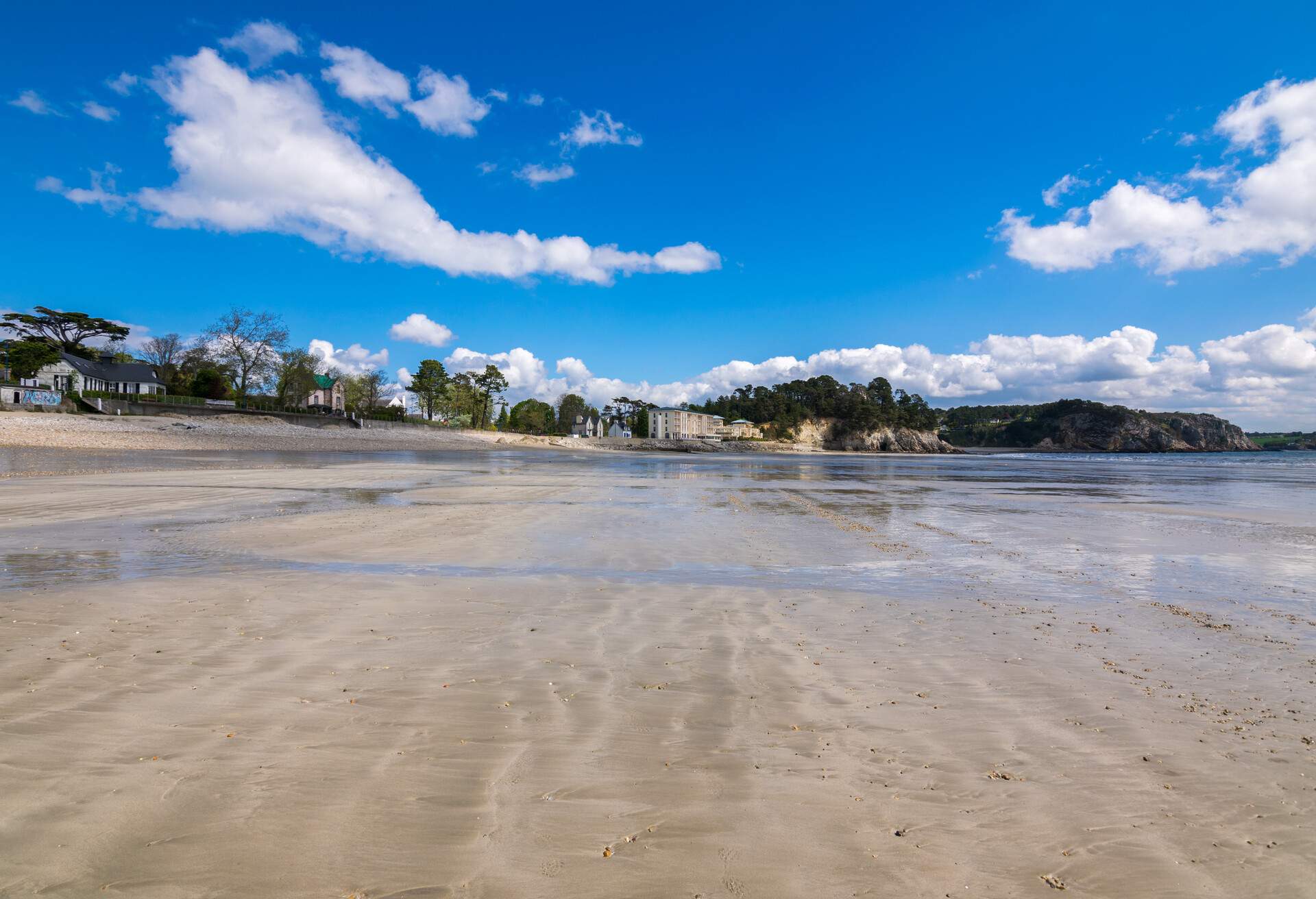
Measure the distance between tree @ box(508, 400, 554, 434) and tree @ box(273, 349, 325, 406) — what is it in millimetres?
51775

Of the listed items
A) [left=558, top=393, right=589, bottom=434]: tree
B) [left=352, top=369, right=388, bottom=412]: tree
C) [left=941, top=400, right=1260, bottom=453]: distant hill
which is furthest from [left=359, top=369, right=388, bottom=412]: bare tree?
[left=941, top=400, right=1260, bottom=453]: distant hill

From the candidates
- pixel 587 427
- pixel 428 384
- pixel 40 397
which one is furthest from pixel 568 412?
pixel 40 397

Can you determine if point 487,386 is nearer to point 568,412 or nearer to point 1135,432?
point 568,412

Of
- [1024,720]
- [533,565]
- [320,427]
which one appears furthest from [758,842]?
[320,427]

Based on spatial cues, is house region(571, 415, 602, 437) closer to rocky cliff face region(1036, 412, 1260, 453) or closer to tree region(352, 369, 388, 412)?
tree region(352, 369, 388, 412)

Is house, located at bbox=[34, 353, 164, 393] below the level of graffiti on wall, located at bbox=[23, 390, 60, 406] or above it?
above

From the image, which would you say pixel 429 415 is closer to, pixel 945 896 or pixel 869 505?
pixel 869 505

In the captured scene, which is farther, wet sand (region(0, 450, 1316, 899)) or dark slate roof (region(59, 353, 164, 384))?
dark slate roof (region(59, 353, 164, 384))

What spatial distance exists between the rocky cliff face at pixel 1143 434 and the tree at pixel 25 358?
704 feet

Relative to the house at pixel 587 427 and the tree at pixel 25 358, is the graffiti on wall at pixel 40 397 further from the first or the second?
the house at pixel 587 427

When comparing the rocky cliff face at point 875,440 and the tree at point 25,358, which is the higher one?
the tree at point 25,358

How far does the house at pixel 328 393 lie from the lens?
112750 millimetres

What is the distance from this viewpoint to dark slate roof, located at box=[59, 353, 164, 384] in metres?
78.8

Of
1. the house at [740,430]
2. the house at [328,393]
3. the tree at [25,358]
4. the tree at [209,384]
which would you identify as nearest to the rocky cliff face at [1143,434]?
the house at [740,430]
